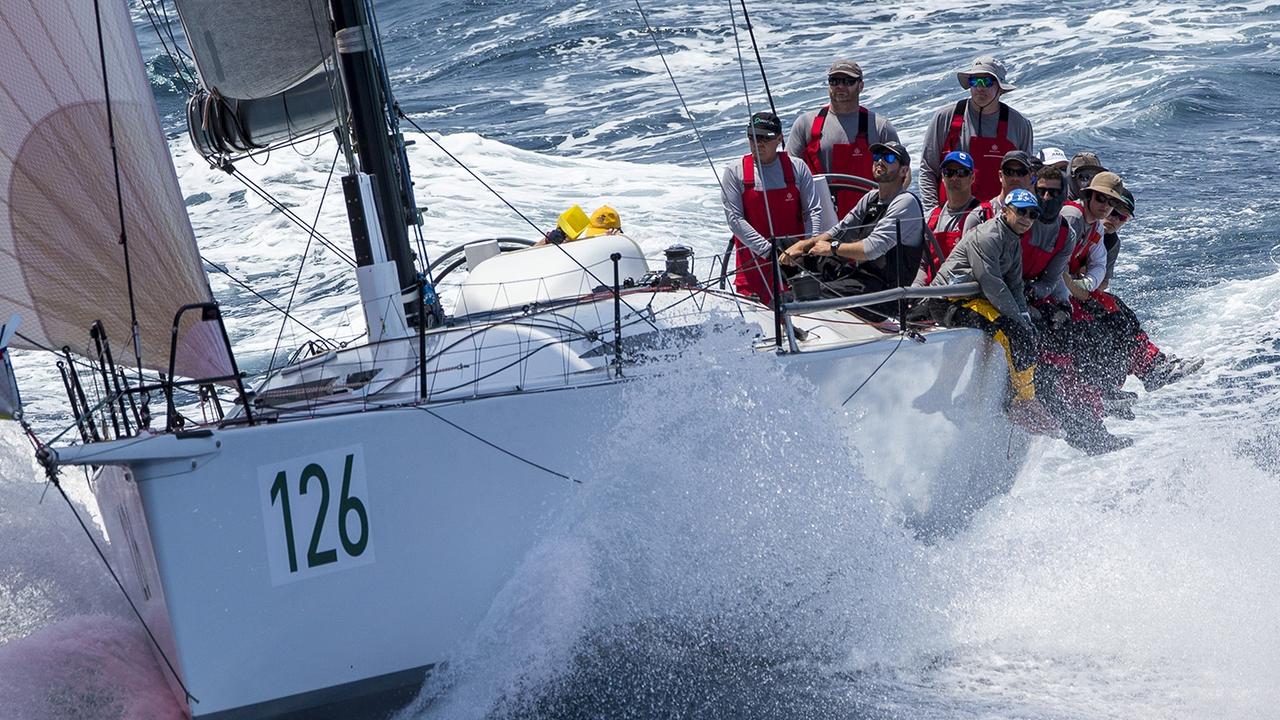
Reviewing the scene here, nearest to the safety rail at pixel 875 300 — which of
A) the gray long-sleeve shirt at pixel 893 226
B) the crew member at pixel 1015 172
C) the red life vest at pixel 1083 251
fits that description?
the gray long-sleeve shirt at pixel 893 226

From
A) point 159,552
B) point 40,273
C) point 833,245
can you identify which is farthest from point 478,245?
point 159,552

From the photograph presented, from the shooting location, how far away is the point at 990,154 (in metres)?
7.06

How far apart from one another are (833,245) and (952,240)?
→ 2.48 feet

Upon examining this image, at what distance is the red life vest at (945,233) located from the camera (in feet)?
20.2

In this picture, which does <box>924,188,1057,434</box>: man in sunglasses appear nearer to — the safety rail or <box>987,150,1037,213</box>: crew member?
the safety rail

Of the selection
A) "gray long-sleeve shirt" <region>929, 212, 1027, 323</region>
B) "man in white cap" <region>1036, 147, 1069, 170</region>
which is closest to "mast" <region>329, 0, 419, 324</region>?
"gray long-sleeve shirt" <region>929, 212, 1027, 323</region>

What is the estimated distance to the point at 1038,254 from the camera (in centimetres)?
597

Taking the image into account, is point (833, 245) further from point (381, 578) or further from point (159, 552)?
point (159, 552)

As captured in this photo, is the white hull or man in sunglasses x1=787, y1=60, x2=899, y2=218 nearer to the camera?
the white hull

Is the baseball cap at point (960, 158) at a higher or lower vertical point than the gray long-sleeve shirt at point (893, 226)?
higher

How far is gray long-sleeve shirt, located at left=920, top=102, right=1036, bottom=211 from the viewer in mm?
7051

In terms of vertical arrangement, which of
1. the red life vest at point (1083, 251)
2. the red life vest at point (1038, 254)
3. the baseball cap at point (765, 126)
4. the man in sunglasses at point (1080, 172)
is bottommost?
the red life vest at point (1083, 251)

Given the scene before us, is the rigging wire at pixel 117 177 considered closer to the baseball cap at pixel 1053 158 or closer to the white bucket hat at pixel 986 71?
the baseball cap at pixel 1053 158

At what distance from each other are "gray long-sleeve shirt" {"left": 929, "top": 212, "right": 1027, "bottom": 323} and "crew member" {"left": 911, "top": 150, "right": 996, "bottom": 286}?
342 mm
